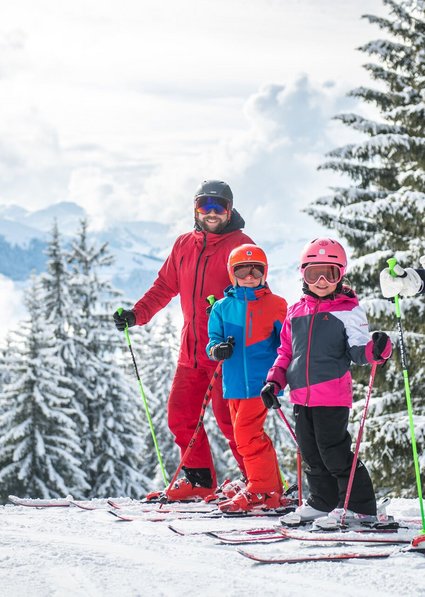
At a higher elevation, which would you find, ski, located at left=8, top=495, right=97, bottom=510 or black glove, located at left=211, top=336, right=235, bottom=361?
black glove, located at left=211, top=336, right=235, bottom=361

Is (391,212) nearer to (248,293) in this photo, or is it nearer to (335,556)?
(248,293)

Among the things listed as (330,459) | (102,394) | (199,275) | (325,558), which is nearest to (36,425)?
(102,394)

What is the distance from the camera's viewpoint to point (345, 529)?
14.3ft

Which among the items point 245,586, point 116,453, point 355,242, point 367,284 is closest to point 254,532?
point 245,586

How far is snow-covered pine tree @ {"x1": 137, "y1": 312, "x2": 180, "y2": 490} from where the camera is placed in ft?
100

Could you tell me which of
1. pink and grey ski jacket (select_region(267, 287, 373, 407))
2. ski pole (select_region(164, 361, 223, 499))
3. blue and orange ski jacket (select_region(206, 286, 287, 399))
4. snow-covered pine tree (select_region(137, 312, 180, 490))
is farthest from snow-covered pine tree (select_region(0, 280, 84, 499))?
pink and grey ski jacket (select_region(267, 287, 373, 407))

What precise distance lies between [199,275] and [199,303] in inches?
9.7

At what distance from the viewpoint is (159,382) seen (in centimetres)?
3275

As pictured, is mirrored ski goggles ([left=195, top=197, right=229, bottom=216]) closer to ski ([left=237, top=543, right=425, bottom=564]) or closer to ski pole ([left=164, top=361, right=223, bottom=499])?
ski pole ([left=164, top=361, right=223, bottom=499])

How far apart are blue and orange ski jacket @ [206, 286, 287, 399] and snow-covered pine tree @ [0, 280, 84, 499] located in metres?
15.4

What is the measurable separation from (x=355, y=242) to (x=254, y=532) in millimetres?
10771

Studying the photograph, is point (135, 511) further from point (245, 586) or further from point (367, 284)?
point (367, 284)

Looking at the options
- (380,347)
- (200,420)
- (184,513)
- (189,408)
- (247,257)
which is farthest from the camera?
(189,408)

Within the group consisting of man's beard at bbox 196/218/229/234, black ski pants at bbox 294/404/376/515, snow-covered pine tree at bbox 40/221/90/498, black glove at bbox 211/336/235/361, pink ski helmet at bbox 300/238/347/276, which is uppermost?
snow-covered pine tree at bbox 40/221/90/498
